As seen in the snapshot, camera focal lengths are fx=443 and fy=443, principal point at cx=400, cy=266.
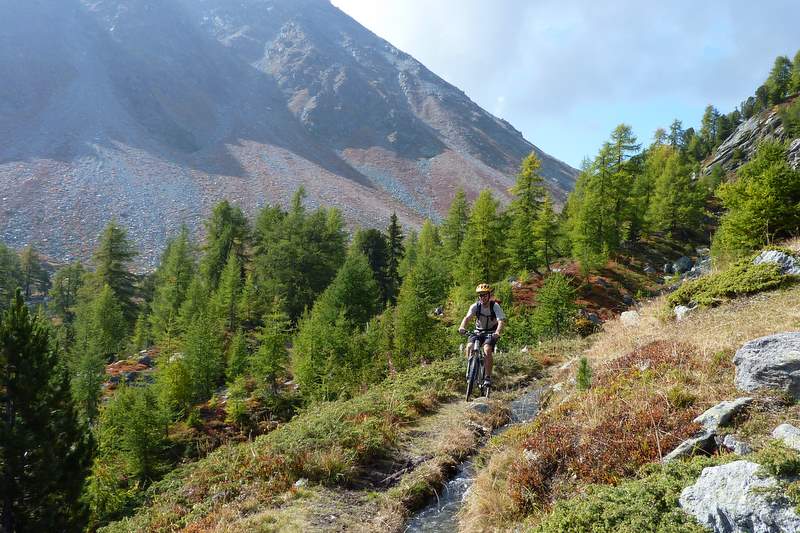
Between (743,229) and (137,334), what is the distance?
148ft

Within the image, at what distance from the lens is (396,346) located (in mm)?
22969

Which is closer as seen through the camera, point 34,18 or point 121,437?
point 121,437

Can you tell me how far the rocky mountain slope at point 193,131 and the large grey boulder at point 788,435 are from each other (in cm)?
7494

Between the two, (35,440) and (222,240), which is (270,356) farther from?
(222,240)

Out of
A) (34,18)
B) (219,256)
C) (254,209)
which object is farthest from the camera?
(34,18)

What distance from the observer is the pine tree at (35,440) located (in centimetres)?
1238

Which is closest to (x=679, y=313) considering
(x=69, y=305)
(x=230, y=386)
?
(x=230, y=386)

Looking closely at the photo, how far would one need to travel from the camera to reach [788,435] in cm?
432

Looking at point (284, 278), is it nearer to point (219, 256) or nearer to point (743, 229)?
point (219, 256)

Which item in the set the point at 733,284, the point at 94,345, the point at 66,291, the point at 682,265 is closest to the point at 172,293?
the point at 94,345

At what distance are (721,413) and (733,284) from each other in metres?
8.15

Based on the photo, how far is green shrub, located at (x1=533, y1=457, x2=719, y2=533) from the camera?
384 cm

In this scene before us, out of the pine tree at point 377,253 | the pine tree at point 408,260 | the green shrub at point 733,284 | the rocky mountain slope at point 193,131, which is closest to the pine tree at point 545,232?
the pine tree at point 408,260

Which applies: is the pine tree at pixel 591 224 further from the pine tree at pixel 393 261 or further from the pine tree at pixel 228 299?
the pine tree at pixel 228 299
